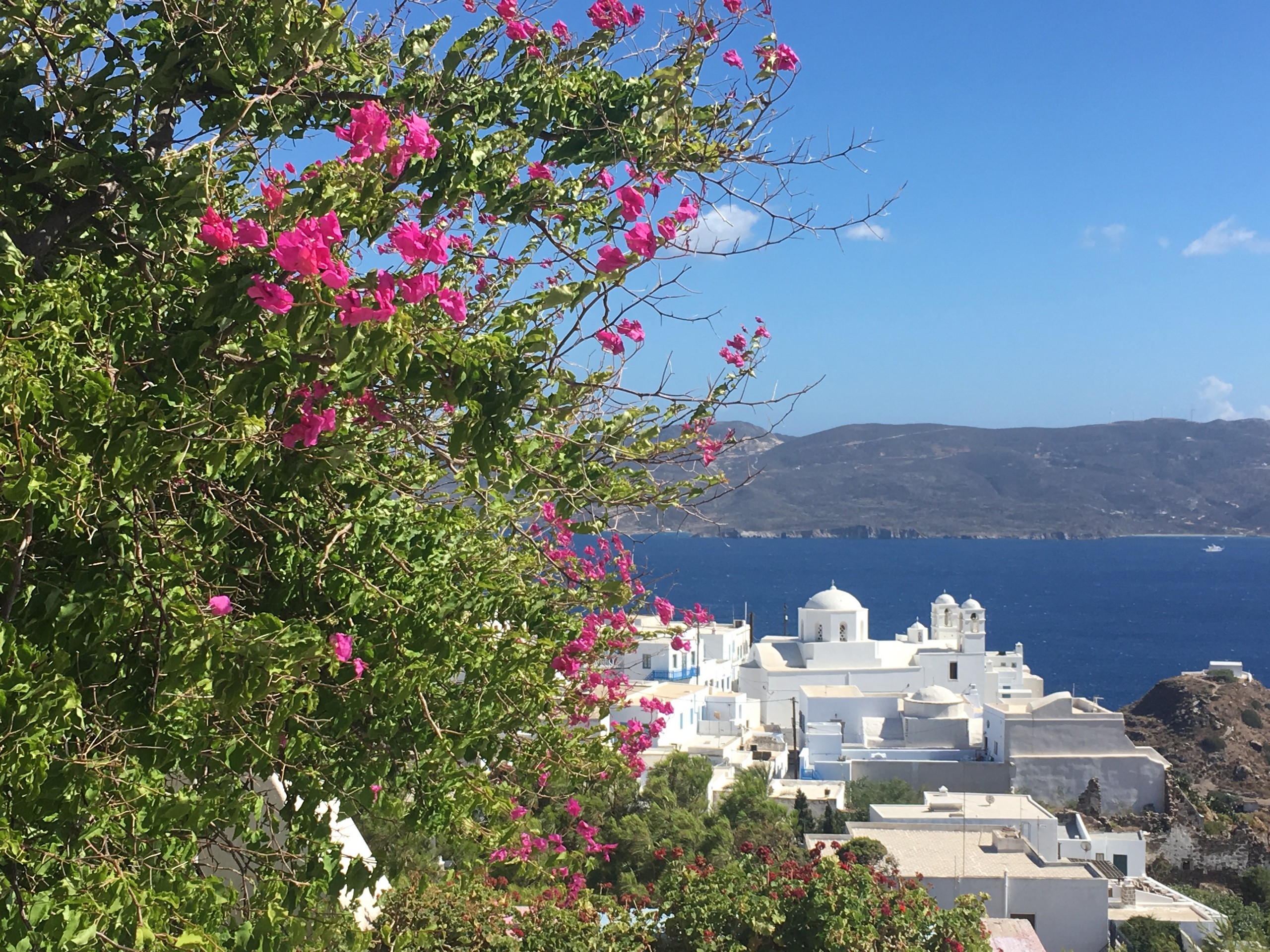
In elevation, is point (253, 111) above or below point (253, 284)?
above

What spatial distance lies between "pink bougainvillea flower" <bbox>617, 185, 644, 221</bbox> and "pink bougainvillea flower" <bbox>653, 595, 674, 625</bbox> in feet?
7.51

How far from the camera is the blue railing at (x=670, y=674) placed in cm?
4406

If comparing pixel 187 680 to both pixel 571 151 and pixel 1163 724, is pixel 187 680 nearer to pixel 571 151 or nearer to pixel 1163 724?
pixel 571 151

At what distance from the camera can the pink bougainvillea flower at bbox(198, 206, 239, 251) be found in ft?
8.27

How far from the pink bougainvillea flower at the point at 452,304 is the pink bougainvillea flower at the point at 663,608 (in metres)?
2.25

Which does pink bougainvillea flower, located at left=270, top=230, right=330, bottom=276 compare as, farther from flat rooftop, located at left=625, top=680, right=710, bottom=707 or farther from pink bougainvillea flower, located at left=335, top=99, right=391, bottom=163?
flat rooftop, located at left=625, top=680, right=710, bottom=707

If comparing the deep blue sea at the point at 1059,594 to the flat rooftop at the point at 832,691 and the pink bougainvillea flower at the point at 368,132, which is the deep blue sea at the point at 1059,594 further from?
the pink bougainvillea flower at the point at 368,132

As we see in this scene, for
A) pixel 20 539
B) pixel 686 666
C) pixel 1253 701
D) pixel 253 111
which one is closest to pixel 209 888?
pixel 20 539

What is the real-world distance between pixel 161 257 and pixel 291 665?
1.27 meters

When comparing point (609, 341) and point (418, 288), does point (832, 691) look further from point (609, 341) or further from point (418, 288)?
point (418, 288)

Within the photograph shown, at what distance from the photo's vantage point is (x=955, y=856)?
20.9 m

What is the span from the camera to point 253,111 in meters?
3.18

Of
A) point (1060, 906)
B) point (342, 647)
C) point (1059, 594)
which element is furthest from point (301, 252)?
point (1059, 594)

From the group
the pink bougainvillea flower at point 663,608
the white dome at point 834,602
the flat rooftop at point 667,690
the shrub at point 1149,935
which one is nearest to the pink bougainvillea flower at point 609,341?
the pink bougainvillea flower at point 663,608
